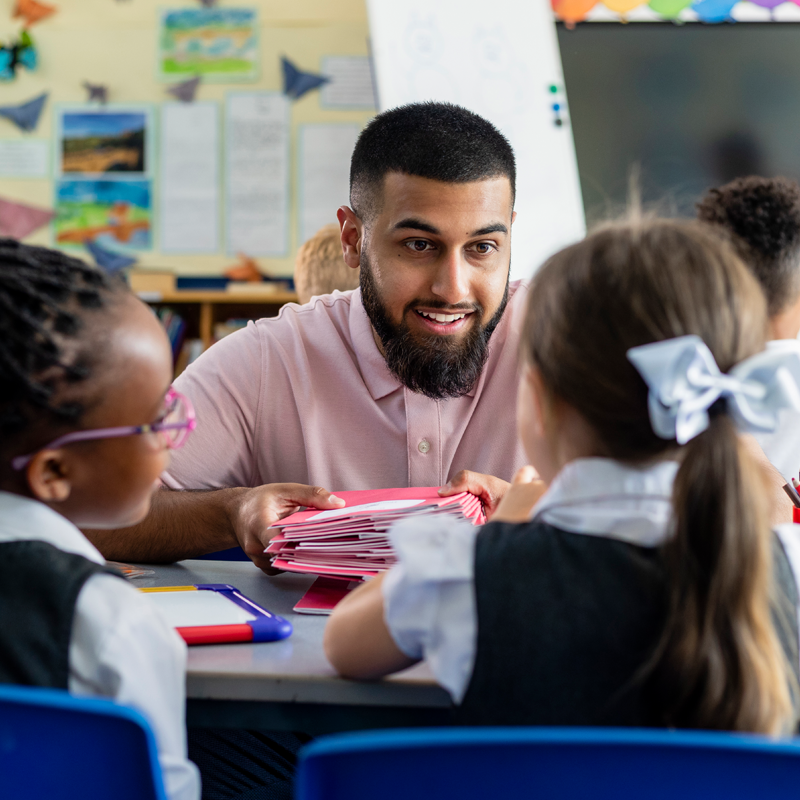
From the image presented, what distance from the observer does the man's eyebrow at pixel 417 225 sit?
1.49 meters

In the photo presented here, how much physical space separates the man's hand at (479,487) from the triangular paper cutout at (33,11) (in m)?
3.76

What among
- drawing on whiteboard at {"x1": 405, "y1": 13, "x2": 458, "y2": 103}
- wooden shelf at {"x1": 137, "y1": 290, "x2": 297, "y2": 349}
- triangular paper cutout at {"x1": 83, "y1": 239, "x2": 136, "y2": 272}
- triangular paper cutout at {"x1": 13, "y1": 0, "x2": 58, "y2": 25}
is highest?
triangular paper cutout at {"x1": 13, "y1": 0, "x2": 58, "y2": 25}

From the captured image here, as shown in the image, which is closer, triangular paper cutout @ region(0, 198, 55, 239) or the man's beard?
the man's beard

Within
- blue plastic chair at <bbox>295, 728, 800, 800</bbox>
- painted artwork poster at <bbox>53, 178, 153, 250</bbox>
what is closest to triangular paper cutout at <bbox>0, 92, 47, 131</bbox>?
painted artwork poster at <bbox>53, 178, 153, 250</bbox>

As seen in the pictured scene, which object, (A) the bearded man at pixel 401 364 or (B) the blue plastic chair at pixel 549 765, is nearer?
(B) the blue plastic chair at pixel 549 765

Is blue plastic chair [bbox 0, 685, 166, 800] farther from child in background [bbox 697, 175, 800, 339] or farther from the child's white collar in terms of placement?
child in background [bbox 697, 175, 800, 339]

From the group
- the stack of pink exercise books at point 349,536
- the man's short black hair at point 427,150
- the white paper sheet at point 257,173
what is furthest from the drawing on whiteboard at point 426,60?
the stack of pink exercise books at point 349,536

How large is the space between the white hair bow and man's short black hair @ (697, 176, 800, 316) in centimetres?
84

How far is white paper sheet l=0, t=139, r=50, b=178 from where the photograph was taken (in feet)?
13.1

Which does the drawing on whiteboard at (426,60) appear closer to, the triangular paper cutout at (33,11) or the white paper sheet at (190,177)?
the white paper sheet at (190,177)

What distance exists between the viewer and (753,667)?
651mm

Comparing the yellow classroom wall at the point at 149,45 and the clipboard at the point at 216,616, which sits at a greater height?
the yellow classroom wall at the point at 149,45

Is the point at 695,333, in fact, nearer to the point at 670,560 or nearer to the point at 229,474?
the point at 670,560

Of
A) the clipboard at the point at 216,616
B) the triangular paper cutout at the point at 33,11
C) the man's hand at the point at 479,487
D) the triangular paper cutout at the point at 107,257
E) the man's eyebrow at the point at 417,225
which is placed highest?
the triangular paper cutout at the point at 33,11
